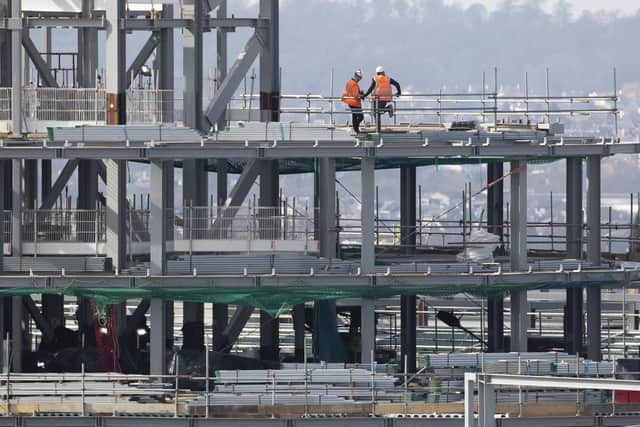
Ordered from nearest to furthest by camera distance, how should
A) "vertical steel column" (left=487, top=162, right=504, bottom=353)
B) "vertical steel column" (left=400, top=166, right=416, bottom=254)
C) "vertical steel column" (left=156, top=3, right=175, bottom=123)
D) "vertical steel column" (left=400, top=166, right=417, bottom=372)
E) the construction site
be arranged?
1. the construction site
2. "vertical steel column" (left=400, top=166, right=417, bottom=372)
3. "vertical steel column" (left=156, top=3, right=175, bottom=123)
4. "vertical steel column" (left=487, top=162, right=504, bottom=353)
5. "vertical steel column" (left=400, top=166, right=416, bottom=254)

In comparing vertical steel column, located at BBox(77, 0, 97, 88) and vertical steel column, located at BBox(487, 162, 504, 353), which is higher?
vertical steel column, located at BBox(77, 0, 97, 88)

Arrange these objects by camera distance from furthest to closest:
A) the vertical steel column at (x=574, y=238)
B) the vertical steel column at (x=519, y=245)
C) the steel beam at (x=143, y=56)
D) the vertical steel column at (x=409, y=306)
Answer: the steel beam at (x=143, y=56)
the vertical steel column at (x=574, y=238)
the vertical steel column at (x=409, y=306)
the vertical steel column at (x=519, y=245)

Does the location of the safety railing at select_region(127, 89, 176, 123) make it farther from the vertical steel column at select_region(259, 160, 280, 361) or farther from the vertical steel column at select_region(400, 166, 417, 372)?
the vertical steel column at select_region(400, 166, 417, 372)

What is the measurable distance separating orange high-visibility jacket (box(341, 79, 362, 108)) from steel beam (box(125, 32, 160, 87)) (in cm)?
888

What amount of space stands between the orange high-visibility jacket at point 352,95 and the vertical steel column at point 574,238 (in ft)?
24.2

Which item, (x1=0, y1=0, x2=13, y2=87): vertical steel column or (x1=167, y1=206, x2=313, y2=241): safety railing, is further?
(x1=0, y1=0, x2=13, y2=87): vertical steel column

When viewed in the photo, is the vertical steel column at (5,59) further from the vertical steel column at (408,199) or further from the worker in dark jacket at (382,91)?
the vertical steel column at (408,199)

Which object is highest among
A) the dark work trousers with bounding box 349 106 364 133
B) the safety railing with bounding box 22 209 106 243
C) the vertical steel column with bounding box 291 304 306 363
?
the dark work trousers with bounding box 349 106 364 133

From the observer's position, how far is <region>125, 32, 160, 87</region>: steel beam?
288ft

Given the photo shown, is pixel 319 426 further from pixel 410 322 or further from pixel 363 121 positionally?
pixel 363 121

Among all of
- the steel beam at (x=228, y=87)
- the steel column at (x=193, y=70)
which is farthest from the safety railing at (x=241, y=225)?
the steel beam at (x=228, y=87)

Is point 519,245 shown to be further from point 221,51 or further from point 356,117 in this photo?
point 221,51

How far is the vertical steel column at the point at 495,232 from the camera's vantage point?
86.3 meters

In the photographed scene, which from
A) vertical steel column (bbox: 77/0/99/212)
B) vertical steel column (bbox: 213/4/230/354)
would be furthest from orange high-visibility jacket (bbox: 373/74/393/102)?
vertical steel column (bbox: 77/0/99/212)
